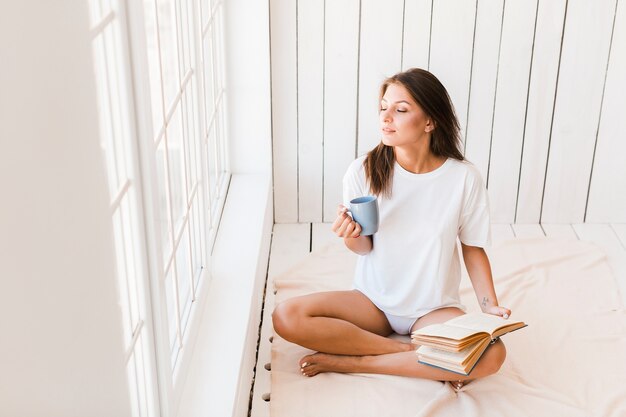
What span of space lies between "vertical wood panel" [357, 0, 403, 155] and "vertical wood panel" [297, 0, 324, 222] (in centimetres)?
16

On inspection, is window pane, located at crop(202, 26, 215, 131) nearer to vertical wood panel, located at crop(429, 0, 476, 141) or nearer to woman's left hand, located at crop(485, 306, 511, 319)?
vertical wood panel, located at crop(429, 0, 476, 141)

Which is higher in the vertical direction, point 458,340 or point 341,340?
point 458,340

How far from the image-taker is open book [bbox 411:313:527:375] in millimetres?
2117

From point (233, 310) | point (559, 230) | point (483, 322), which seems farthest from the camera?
point (559, 230)

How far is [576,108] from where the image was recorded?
330 cm

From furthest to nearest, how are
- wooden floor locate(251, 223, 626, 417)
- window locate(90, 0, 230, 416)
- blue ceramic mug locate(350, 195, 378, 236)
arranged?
wooden floor locate(251, 223, 626, 417), blue ceramic mug locate(350, 195, 378, 236), window locate(90, 0, 230, 416)

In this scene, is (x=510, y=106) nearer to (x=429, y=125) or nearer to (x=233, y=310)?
(x=429, y=125)

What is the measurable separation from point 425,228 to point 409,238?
A: 0.05 metres

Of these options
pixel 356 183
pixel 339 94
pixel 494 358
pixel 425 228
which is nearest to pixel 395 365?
pixel 494 358

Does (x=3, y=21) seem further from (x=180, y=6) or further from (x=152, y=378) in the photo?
(x=180, y=6)

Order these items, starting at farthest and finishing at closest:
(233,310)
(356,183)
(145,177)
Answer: (356,183), (233,310), (145,177)

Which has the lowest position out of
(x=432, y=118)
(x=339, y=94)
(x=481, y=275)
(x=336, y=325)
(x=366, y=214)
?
(x=336, y=325)

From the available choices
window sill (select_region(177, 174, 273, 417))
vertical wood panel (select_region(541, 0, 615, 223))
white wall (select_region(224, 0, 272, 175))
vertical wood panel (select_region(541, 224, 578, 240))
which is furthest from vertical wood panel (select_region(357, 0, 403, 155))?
vertical wood panel (select_region(541, 224, 578, 240))

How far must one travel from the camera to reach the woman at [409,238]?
2.31 metres
